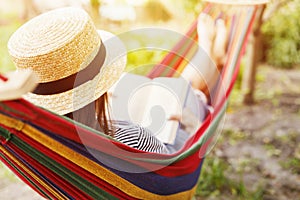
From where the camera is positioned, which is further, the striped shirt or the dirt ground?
the dirt ground

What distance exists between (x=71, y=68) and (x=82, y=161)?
0.27m

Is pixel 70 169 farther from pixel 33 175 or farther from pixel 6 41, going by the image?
pixel 6 41

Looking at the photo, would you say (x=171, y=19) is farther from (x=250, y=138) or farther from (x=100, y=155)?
(x=100, y=155)

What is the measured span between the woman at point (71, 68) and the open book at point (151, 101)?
1.00ft

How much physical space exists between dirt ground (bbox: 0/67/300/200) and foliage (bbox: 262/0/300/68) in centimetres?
39

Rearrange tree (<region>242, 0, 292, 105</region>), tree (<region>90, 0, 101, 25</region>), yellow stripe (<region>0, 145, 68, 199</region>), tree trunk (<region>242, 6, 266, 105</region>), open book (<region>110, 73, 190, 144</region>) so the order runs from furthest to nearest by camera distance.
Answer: tree (<region>90, 0, 101, 25</region>)
tree trunk (<region>242, 6, 266, 105</region>)
tree (<region>242, 0, 292, 105</region>)
open book (<region>110, 73, 190, 144</region>)
yellow stripe (<region>0, 145, 68, 199</region>)

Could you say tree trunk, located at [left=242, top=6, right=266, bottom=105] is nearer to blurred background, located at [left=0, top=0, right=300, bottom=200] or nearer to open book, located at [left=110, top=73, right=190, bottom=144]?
blurred background, located at [left=0, top=0, right=300, bottom=200]

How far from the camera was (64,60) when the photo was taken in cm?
111

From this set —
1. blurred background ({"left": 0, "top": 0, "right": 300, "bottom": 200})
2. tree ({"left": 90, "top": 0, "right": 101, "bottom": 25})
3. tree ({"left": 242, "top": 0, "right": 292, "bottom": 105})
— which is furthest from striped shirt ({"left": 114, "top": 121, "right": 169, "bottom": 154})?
tree ({"left": 90, "top": 0, "right": 101, "bottom": 25})

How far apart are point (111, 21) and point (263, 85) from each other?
2257 mm

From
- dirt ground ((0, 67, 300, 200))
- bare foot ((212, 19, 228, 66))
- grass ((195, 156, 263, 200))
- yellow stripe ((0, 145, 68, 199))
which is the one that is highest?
yellow stripe ((0, 145, 68, 199))

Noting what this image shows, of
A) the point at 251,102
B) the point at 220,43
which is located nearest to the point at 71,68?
the point at 220,43

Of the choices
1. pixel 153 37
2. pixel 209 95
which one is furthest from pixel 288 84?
pixel 209 95

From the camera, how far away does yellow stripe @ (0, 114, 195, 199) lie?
89 centimetres
